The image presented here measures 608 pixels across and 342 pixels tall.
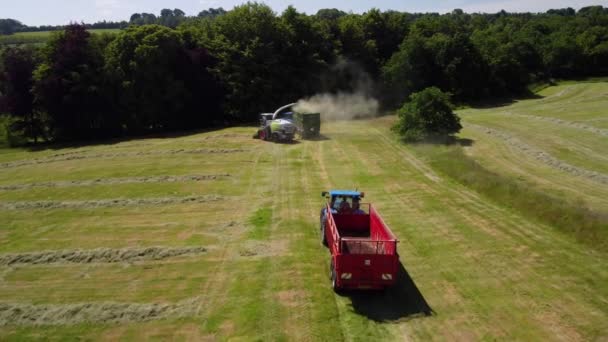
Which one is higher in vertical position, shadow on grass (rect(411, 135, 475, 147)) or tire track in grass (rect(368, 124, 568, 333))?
shadow on grass (rect(411, 135, 475, 147))

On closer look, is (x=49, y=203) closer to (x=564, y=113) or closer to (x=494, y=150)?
(x=494, y=150)

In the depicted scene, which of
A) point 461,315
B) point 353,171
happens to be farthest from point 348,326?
point 353,171

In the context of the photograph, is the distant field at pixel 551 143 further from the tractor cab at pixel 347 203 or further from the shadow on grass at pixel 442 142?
the tractor cab at pixel 347 203

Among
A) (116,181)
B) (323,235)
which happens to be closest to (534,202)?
(323,235)

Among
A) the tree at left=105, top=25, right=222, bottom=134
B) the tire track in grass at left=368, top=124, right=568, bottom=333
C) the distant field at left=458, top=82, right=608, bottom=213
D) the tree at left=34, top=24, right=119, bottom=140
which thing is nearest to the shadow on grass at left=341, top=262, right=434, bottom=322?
the tire track in grass at left=368, top=124, right=568, bottom=333

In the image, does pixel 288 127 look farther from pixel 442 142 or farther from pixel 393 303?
pixel 393 303

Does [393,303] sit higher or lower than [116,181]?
lower

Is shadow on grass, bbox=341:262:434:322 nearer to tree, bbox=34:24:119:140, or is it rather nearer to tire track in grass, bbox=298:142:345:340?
tire track in grass, bbox=298:142:345:340
